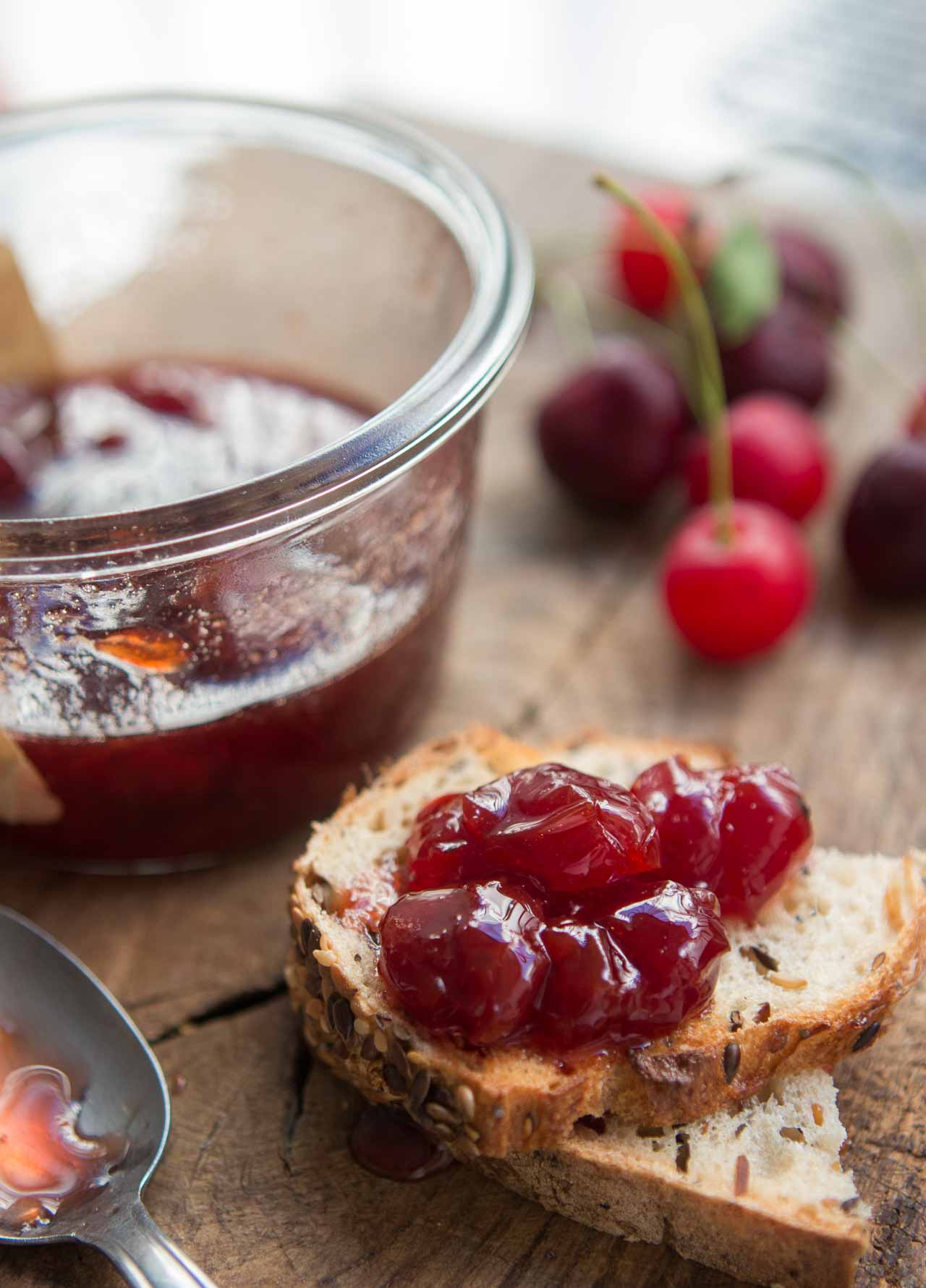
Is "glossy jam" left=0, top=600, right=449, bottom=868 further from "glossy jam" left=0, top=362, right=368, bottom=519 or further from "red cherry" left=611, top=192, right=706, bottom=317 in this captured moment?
"red cherry" left=611, top=192, right=706, bottom=317

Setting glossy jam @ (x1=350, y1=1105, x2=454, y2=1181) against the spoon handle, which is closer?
the spoon handle

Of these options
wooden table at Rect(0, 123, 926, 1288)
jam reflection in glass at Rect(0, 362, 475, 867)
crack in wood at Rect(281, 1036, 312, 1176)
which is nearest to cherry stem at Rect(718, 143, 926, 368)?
wooden table at Rect(0, 123, 926, 1288)

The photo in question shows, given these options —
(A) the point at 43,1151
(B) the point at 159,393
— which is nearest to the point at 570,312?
(B) the point at 159,393

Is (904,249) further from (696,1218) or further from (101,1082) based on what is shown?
(101,1082)

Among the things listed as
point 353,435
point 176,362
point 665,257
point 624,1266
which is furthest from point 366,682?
point 665,257

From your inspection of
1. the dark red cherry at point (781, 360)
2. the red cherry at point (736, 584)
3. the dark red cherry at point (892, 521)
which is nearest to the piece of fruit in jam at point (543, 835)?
the red cherry at point (736, 584)

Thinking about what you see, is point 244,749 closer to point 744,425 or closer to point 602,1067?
point 602,1067
